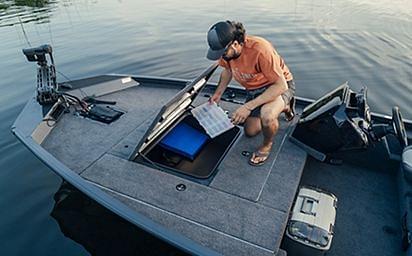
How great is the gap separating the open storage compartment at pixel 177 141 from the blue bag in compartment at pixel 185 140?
2 cm

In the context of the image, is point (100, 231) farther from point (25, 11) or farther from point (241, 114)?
point (25, 11)

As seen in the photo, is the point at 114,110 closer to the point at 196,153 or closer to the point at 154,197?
the point at 196,153

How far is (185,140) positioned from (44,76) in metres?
2.15

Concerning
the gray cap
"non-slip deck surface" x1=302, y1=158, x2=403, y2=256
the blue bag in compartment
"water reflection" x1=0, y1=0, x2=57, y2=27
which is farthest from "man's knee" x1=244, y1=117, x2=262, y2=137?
"water reflection" x1=0, y1=0, x2=57, y2=27

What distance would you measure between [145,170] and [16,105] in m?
4.27

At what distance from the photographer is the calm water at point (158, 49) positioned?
12.6ft

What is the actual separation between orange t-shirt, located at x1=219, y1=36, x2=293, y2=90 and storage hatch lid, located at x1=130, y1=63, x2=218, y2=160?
1.32ft

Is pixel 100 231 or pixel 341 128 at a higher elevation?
pixel 341 128

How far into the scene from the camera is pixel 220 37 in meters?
2.79

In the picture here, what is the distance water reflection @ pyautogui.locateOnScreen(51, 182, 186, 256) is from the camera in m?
3.04

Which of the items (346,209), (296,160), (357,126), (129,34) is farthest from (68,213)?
(129,34)

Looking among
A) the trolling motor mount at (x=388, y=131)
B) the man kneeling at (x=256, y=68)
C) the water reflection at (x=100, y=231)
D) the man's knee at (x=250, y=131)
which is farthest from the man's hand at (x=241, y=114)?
the water reflection at (x=100, y=231)

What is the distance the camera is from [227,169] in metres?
2.99

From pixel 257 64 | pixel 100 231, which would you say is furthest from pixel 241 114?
pixel 100 231
